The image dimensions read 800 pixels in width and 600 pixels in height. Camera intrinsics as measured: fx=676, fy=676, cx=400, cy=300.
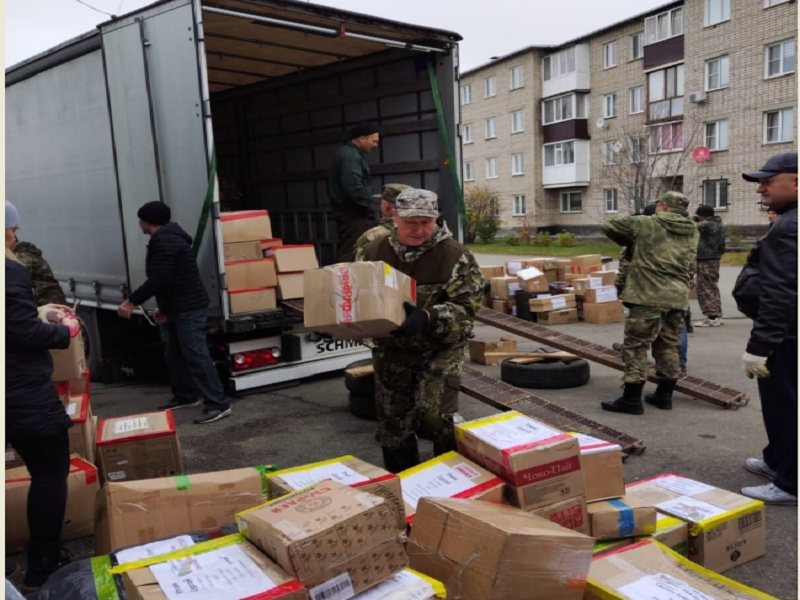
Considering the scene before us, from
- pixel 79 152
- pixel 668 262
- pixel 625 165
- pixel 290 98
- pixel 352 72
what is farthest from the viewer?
pixel 625 165

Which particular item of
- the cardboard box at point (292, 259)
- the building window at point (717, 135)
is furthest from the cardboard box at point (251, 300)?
the building window at point (717, 135)

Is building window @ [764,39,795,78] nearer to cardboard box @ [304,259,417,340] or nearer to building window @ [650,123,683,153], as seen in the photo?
building window @ [650,123,683,153]

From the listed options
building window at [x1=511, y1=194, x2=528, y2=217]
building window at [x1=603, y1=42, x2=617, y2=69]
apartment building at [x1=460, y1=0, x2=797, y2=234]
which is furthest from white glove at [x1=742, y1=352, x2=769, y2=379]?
building window at [x1=511, y1=194, x2=528, y2=217]

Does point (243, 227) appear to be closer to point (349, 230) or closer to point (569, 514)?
point (349, 230)

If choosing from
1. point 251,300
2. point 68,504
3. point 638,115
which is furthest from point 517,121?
point 68,504

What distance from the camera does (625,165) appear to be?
28500 millimetres

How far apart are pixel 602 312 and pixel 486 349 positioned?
315 centimetres

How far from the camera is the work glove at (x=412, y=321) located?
3.09 meters

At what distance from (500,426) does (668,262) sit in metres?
2.75

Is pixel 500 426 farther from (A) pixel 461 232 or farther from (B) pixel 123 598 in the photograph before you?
(A) pixel 461 232

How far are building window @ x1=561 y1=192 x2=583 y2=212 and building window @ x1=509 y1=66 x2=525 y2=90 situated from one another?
6.09m

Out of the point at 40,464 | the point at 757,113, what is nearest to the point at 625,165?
the point at 757,113

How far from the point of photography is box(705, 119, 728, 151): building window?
2539 centimetres

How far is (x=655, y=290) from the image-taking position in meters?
5.11
